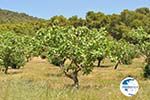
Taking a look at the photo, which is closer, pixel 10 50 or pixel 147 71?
pixel 147 71

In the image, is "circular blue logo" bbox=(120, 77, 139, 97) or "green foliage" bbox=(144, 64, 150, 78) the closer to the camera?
"circular blue logo" bbox=(120, 77, 139, 97)

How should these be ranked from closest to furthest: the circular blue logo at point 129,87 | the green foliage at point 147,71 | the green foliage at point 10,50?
the circular blue logo at point 129,87 → the green foliage at point 147,71 → the green foliage at point 10,50

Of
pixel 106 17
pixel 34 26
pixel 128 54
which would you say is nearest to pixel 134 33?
pixel 128 54

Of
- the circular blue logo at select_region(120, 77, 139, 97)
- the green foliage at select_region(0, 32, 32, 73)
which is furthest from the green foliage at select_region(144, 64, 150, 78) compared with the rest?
the circular blue logo at select_region(120, 77, 139, 97)

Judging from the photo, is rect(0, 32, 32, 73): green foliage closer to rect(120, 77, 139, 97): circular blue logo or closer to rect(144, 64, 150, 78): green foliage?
rect(144, 64, 150, 78): green foliage

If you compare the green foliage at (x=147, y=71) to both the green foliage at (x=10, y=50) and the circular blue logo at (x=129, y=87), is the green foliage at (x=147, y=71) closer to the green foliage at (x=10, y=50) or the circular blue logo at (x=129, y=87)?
the green foliage at (x=10, y=50)

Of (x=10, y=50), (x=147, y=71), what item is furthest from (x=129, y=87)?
(x=10, y=50)

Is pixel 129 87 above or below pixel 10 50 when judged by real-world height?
below

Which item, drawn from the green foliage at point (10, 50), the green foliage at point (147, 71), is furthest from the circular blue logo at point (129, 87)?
the green foliage at point (10, 50)

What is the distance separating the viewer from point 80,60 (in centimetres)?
3309

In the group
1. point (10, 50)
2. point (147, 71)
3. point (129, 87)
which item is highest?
point (10, 50)

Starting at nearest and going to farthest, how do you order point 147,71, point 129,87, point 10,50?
point 129,87 < point 147,71 < point 10,50

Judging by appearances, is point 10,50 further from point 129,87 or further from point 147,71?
point 129,87

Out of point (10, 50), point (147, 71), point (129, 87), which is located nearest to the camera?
point (129, 87)
